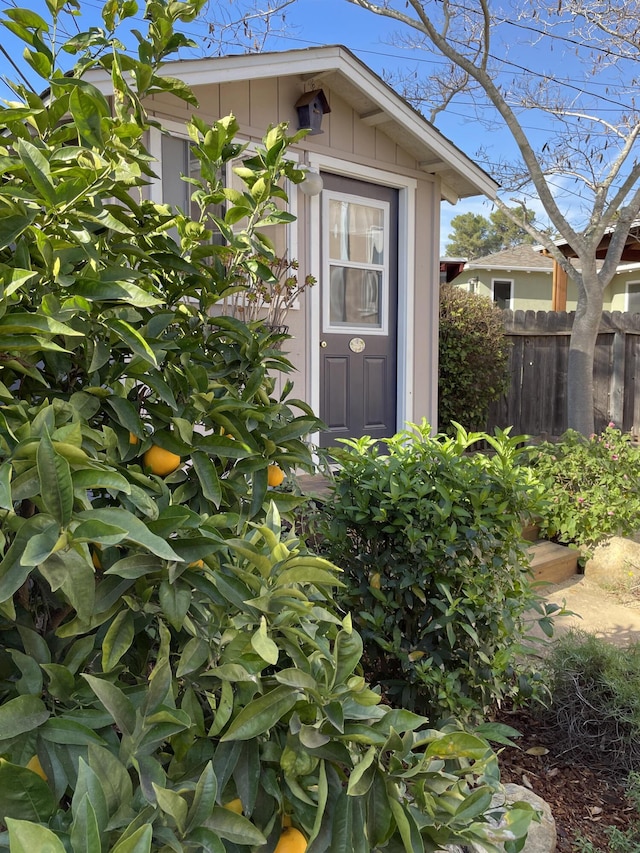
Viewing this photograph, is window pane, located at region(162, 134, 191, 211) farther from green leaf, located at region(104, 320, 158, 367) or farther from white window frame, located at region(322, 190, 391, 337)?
green leaf, located at region(104, 320, 158, 367)

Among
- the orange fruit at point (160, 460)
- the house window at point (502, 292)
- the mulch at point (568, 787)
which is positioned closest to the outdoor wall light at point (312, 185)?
the mulch at point (568, 787)

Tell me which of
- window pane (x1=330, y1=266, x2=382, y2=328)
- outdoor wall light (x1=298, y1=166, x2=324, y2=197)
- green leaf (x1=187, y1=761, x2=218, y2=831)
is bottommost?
green leaf (x1=187, y1=761, x2=218, y2=831)

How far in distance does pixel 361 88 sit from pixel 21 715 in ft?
19.7

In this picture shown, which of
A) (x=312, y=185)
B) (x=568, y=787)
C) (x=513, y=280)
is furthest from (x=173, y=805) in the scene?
(x=513, y=280)

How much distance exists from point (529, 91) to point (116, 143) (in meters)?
11.1

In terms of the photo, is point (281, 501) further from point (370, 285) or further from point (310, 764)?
point (370, 285)

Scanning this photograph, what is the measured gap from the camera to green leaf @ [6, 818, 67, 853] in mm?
493

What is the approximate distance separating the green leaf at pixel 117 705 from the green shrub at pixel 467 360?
805 centimetres

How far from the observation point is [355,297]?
6434mm

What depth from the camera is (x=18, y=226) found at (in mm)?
892

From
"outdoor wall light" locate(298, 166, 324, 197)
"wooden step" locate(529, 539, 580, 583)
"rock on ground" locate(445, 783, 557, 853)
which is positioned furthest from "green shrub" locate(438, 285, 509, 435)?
"rock on ground" locate(445, 783, 557, 853)

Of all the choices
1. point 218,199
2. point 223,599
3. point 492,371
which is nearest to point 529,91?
point 492,371

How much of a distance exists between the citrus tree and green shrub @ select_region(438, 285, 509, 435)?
303 inches

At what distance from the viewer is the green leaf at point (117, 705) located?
72 centimetres
